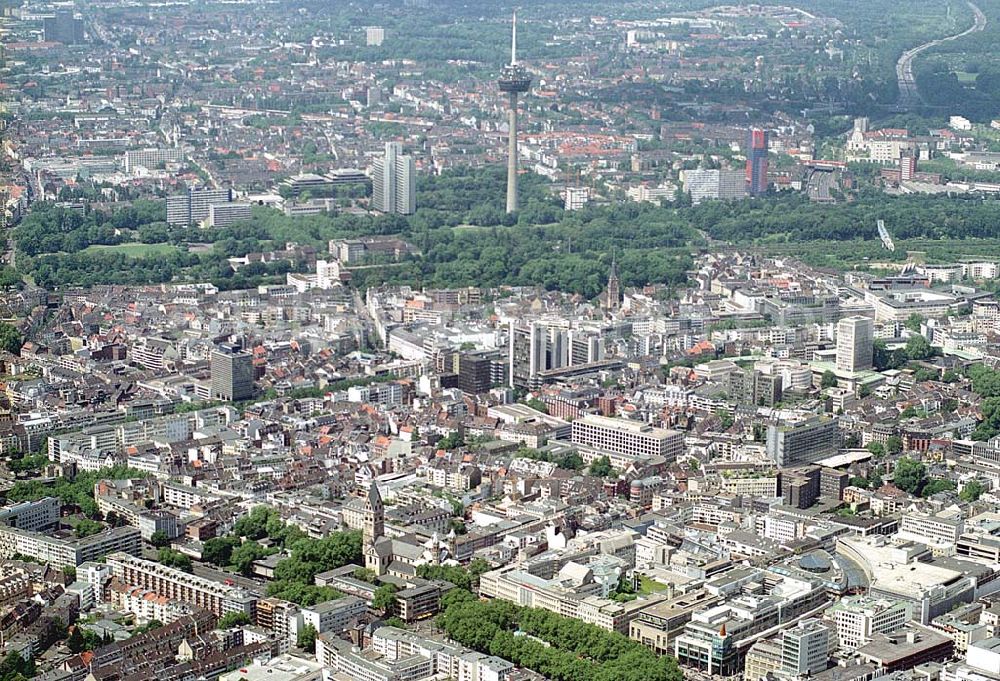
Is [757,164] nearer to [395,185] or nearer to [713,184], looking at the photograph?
Answer: [713,184]

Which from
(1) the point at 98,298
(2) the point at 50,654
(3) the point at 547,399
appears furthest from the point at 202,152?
(2) the point at 50,654

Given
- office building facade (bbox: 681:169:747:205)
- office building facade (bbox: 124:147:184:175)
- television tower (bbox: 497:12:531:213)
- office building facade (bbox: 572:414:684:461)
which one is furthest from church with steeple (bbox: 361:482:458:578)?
office building facade (bbox: 124:147:184:175)

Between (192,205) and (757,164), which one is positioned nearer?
(192,205)

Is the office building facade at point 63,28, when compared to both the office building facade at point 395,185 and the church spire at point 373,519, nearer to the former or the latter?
the office building facade at point 395,185

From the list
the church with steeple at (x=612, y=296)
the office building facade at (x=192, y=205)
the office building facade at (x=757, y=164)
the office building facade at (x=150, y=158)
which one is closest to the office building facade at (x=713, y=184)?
the office building facade at (x=757, y=164)

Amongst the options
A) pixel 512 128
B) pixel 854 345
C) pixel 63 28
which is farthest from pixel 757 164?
pixel 63 28

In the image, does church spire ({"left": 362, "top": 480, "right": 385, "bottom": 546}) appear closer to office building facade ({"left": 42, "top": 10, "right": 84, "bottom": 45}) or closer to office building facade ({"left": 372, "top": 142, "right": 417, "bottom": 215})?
office building facade ({"left": 372, "top": 142, "right": 417, "bottom": 215})

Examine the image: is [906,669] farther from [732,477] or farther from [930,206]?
[930,206]
